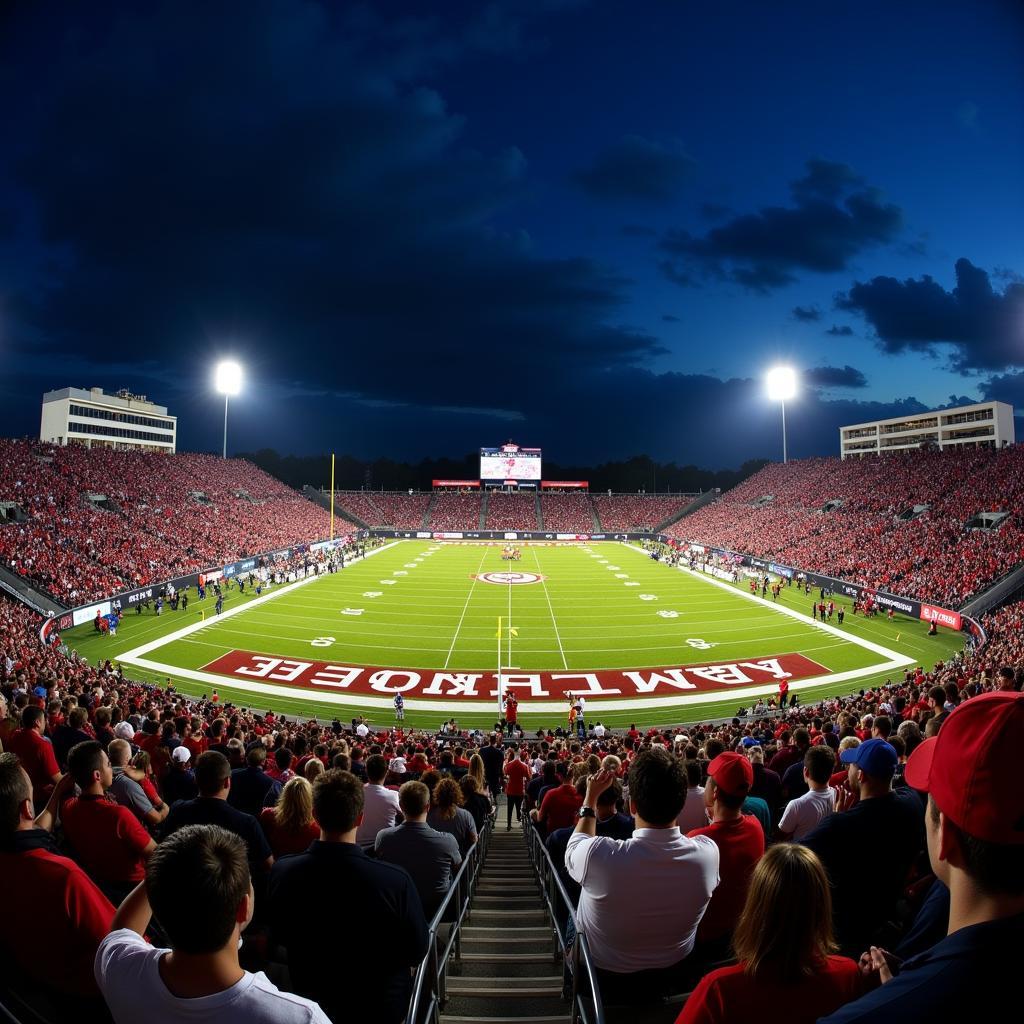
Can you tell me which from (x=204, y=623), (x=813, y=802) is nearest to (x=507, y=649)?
(x=204, y=623)

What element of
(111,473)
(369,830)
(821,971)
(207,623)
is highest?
(111,473)

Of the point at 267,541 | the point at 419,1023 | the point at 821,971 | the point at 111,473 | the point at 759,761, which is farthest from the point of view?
the point at 267,541

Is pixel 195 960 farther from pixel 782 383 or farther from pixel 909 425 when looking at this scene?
pixel 909 425

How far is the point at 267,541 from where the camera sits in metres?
58.0

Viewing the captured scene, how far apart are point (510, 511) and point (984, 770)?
313ft

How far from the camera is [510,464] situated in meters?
95.9

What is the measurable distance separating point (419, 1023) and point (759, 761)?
5.97 metres

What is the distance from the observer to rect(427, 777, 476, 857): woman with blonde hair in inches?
250

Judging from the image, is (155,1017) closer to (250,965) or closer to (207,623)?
(250,965)

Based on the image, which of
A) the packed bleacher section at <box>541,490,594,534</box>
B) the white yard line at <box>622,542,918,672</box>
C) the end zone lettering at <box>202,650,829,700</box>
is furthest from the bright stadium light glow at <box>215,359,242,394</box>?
the white yard line at <box>622,542,918,672</box>

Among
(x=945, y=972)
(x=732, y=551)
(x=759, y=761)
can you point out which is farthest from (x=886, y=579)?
(x=945, y=972)

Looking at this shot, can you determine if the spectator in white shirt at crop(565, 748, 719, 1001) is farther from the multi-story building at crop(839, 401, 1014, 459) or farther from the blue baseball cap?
the multi-story building at crop(839, 401, 1014, 459)

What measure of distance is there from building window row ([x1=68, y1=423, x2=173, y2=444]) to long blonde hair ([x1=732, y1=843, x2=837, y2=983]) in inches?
3879

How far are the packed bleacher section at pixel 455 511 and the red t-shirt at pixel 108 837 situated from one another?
284ft
